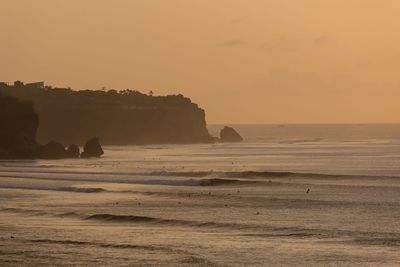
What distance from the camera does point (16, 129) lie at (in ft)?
420

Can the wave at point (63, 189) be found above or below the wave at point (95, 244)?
above

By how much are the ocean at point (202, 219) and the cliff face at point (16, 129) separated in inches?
1762

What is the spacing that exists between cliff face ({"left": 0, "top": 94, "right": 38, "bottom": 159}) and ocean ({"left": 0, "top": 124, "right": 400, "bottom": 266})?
4475cm

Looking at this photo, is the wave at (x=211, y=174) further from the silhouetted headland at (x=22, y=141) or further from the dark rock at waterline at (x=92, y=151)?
the dark rock at waterline at (x=92, y=151)

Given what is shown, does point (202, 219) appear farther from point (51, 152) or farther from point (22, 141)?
point (22, 141)

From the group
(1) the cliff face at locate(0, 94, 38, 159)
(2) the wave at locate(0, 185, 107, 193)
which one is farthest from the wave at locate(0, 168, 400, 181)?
(1) the cliff face at locate(0, 94, 38, 159)

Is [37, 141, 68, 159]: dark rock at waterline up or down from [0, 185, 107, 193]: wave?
up

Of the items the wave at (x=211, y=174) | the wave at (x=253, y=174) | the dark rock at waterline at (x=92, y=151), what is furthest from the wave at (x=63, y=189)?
the dark rock at waterline at (x=92, y=151)

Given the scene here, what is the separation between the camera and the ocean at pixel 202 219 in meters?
32.4

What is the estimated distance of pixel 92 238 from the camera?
36.9 m

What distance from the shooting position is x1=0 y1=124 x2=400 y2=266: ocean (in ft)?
Result: 106

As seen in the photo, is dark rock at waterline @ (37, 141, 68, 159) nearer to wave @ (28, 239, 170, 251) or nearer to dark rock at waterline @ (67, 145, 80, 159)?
dark rock at waterline @ (67, 145, 80, 159)

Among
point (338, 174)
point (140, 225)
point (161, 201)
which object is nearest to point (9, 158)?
point (338, 174)

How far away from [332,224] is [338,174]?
37.4 meters
